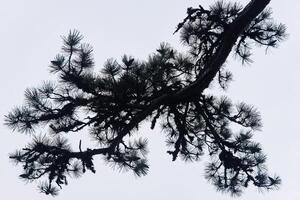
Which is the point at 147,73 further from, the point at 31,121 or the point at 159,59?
the point at 31,121

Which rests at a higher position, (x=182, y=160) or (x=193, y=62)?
(x=193, y=62)

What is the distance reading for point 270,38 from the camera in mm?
5445

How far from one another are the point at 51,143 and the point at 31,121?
0.49 m

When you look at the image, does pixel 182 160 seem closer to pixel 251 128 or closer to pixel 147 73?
pixel 251 128

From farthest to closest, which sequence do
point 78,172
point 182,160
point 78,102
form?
point 182,160, point 78,172, point 78,102

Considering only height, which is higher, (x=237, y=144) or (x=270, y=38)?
(x=270, y=38)

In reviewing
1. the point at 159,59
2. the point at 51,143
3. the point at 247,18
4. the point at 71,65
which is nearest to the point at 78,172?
the point at 51,143

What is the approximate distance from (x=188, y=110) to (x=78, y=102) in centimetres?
154

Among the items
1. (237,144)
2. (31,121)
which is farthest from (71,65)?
(237,144)

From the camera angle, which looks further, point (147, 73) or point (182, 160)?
point (182, 160)

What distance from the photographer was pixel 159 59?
5.20 meters

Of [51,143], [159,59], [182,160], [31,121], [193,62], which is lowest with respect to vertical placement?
[51,143]

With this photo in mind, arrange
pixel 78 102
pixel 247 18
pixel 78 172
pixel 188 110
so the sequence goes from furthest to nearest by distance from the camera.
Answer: pixel 188 110
pixel 78 172
pixel 78 102
pixel 247 18

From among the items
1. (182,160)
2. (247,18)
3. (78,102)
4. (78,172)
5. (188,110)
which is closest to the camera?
(247,18)
